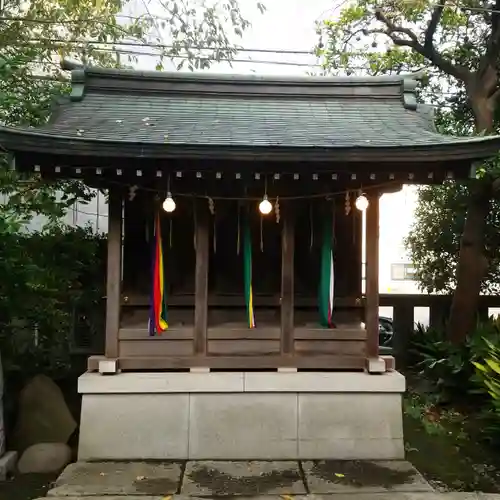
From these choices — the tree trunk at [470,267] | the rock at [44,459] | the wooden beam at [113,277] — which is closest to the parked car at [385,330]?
the tree trunk at [470,267]

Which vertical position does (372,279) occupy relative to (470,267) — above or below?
below

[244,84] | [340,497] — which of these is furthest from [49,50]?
[340,497]

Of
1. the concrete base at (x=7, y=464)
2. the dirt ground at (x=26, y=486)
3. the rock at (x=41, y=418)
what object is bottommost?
the dirt ground at (x=26, y=486)

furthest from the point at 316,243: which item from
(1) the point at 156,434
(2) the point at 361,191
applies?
(1) the point at 156,434

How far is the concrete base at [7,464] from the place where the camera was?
21.1ft

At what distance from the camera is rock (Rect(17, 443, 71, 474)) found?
670 centimetres

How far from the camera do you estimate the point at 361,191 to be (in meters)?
6.72

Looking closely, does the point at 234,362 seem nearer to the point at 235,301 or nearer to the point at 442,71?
the point at 235,301

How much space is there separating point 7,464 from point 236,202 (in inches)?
Answer: 175

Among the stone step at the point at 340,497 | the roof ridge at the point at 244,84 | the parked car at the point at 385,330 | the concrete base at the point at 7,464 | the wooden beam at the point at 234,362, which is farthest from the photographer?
the parked car at the point at 385,330

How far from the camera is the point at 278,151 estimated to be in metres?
5.98

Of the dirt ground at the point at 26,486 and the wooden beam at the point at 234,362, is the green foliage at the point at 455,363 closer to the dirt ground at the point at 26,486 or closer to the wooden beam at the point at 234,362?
the wooden beam at the point at 234,362

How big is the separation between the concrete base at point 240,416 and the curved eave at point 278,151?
109 inches

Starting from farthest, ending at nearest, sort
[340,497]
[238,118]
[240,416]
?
1. [238,118]
2. [240,416]
3. [340,497]
